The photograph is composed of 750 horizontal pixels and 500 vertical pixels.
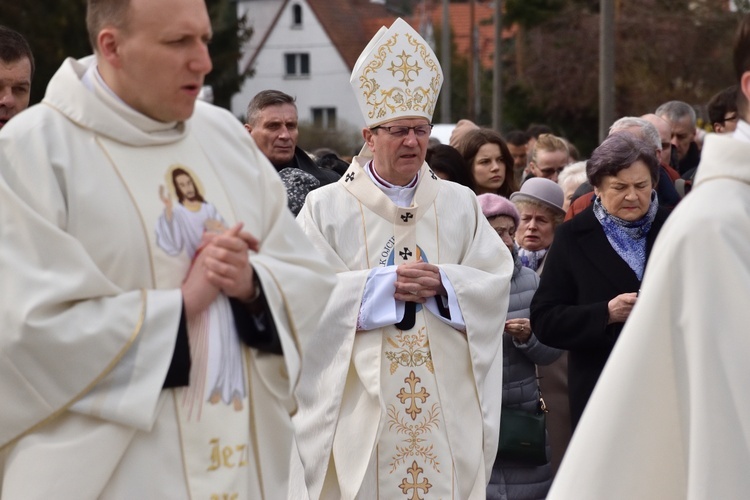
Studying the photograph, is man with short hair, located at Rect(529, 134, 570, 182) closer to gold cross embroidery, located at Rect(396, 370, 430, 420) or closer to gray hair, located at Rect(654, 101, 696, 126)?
gray hair, located at Rect(654, 101, 696, 126)

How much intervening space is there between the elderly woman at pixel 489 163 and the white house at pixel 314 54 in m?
59.2

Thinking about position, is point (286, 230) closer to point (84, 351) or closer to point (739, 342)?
point (84, 351)

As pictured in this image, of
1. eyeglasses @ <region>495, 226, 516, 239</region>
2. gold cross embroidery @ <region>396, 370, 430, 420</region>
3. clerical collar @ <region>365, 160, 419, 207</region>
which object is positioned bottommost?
gold cross embroidery @ <region>396, 370, 430, 420</region>

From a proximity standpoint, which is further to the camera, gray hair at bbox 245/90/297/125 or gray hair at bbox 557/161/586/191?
gray hair at bbox 557/161/586/191

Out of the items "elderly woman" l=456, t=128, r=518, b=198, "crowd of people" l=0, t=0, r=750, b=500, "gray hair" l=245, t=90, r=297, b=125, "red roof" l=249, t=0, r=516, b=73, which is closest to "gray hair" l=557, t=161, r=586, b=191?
"elderly woman" l=456, t=128, r=518, b=198

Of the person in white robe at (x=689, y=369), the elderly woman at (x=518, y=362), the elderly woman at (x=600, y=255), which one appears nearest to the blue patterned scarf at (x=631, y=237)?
the elderly woman at (x=600, y=255)

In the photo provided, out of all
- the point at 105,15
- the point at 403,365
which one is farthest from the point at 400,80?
the point at 105,15

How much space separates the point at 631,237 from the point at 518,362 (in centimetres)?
100

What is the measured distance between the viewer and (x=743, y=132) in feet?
11.6

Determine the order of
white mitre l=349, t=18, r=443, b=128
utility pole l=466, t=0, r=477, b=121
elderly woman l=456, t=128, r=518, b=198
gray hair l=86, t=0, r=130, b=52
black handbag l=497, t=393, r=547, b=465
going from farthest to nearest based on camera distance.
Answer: utility pole l=466, t=0, r=477, b=121 → elderly woman l=456, t=128, r=518, b=198 → black handbag l=497, t=393, r=547, b=465 → white mitre l=349, t=18, r=443, b=128 → gray hair l=86, t=0, r=130, b=52

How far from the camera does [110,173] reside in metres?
3.83

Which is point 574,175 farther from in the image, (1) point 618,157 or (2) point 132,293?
(2) point 132,293

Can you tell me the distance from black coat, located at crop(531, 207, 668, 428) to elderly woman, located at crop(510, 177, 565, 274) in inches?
52.6

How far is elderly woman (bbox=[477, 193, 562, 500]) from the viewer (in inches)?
271
